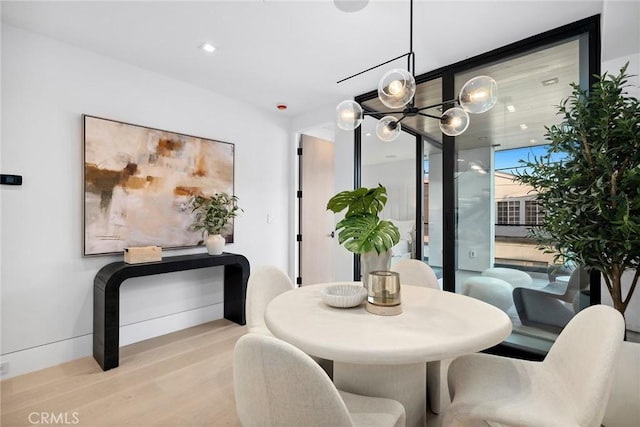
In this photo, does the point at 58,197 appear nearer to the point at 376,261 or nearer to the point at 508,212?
the point at 376,261

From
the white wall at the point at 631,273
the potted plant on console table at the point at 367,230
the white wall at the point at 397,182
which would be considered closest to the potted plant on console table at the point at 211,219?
the white wall at the point at 397,182

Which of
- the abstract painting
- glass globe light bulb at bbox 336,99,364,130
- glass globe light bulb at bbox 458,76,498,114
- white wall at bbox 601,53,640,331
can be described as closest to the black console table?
the abstract painting

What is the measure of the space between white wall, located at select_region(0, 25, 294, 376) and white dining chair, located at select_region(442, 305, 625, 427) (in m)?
→ 2.82

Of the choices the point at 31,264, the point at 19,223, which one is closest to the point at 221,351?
the point at 31,264

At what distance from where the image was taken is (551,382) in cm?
130

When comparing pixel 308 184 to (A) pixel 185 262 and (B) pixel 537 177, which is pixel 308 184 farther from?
(B) pixel 537 177

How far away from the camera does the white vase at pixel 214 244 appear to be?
10.5ft

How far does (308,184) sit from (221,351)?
2537 millimetres

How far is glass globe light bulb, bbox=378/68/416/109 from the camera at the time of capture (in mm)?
1609

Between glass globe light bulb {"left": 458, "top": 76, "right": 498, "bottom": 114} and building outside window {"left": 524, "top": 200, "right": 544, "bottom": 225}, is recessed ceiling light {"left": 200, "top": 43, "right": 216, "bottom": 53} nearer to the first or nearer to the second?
glass globe light bulb {"left": 458, "top": 76, "right": 498, "bottom": 114}

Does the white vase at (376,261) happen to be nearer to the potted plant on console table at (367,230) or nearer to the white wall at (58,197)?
the potted plant on console table at (367,230)

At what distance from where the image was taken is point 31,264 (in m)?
2.33

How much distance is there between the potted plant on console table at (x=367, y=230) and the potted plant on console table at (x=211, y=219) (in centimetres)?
196

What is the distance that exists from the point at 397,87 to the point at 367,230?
79cm
